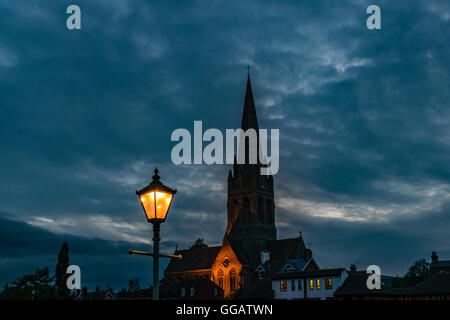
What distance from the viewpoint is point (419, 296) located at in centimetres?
6156

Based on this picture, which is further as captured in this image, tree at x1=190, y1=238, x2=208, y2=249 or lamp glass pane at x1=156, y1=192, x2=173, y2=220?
tree at x1=190, y1=238, x2=208, y2=249

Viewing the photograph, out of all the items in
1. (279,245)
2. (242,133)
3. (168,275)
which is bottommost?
(168,275)

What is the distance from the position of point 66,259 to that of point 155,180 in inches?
3111

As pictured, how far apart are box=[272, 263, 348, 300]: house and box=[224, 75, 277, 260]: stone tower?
190 ft

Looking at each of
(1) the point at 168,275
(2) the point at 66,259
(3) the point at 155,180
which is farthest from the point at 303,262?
(3) the point at 155,180

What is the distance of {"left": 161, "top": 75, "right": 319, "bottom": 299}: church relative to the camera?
422ft

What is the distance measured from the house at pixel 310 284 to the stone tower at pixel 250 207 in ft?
190

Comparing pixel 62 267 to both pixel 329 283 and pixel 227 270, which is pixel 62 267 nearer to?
pixel 329 283

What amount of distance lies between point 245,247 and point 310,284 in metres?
65.1

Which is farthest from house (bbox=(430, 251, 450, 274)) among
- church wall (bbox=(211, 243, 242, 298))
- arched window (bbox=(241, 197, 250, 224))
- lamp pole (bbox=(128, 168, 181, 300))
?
lamp pole (bbox=(128, 168, 181, 300))

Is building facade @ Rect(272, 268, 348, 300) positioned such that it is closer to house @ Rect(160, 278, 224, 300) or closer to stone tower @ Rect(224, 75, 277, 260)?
house @ Rect(160, 278, 224, 300)
